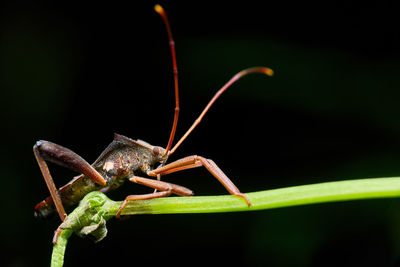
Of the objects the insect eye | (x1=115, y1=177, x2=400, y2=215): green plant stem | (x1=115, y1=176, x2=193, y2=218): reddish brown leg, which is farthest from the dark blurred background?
(x1=115, y1=177, x2=400, y2=215): green plant stem

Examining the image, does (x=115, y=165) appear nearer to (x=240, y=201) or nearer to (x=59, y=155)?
(x=59, y=155)

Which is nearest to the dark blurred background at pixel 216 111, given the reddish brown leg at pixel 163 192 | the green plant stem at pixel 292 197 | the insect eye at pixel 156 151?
the insect eye at pixel 156 151

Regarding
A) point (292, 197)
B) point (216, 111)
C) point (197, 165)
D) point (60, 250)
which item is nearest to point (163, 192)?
point (197, 165)

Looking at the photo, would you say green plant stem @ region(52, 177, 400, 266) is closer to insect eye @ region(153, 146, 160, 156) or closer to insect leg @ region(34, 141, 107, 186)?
insect leg @ region(34, 141, 107, 186)

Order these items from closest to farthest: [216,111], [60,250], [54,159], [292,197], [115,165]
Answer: [292,197], [60,250], [54,159], [115,165], [216,111]

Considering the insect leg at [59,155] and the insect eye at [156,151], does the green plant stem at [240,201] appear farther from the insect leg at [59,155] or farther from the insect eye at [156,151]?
the insect eye at [156,151]

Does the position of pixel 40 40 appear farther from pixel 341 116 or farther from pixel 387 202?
pixel 387 202
